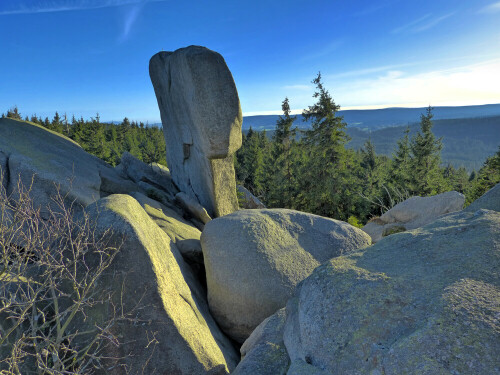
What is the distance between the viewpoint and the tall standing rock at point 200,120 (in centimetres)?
1084

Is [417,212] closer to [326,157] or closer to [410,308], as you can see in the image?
[326,157]

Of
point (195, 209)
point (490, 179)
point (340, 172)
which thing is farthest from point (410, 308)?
point (490, 179)

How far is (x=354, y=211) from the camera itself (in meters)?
28.2

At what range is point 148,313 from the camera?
578 cm

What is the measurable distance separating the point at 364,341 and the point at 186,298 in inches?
189

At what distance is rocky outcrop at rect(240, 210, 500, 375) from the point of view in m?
2.85

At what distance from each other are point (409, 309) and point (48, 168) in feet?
33.7

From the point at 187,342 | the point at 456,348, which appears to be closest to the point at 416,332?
the point at 456,348

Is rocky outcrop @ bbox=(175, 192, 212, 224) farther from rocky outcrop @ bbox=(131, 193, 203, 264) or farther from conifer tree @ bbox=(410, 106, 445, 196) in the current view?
conifer tree @ bbox=(410, 106, 445, 196)

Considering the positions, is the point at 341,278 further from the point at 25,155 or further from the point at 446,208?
the point at 446,208

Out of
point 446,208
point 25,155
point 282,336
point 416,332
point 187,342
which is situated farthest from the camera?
point 446,208

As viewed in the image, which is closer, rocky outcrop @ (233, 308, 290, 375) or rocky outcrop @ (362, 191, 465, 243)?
rocky outcrop @ (233, 308, 290, 375)

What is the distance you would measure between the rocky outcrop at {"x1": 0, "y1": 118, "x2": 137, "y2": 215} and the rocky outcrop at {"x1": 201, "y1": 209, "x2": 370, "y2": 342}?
4372mm

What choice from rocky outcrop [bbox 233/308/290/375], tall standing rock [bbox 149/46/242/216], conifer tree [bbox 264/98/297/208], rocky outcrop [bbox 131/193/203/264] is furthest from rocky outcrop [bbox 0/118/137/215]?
conifer tree [bbox 264/98/297/208]
